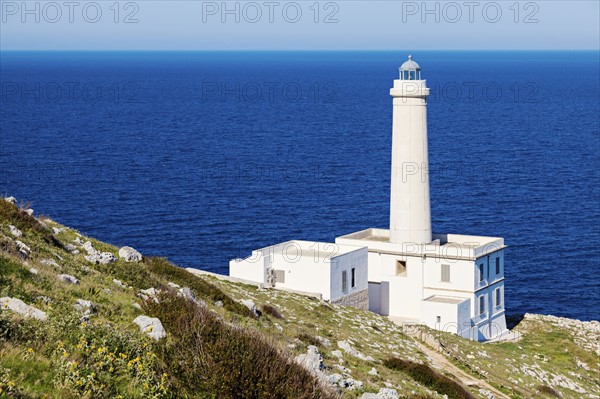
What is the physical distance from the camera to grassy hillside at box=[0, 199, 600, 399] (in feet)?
41.1

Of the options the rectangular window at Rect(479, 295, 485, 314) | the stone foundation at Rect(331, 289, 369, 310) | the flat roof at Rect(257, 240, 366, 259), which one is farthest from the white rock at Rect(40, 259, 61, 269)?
the rectangular window at Rect(479, 295, 485, 314)

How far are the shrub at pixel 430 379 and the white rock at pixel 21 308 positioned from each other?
38.8 feet

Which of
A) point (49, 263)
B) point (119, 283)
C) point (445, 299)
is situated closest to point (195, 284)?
point (119, 283)

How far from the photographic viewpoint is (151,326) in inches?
615

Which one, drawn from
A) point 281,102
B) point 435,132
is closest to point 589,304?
point 435,132

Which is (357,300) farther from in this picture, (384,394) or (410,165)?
(384,394)

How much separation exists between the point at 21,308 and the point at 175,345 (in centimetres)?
236

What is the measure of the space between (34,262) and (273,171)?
76711mm

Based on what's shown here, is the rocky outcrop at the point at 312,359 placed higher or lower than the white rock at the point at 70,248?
lower

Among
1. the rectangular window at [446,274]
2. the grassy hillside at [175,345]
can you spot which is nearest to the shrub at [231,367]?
the grassy hillside at [175,345]

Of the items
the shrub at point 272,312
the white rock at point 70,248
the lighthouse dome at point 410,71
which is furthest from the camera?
the lighthouse dome at point 410,71

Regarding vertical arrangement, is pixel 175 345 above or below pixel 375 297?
above

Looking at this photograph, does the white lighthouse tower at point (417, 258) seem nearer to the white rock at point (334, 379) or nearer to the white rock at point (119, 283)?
the white rock at point (119, 283)

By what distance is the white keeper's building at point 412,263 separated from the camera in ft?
132
